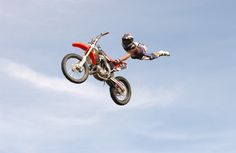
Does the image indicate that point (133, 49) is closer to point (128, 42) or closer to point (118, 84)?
point (128, 42)

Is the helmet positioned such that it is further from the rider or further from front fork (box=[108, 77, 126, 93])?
front fork (box=[108, 77, 126, 93])

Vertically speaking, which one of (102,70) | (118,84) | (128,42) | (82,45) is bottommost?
(102,70)

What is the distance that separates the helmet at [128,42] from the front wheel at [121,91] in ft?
7.51

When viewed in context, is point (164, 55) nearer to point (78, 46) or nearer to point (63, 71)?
point (78, 46)

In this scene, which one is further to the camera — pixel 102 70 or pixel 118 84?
pixel 118 84

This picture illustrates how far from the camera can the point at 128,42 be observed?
2534cm

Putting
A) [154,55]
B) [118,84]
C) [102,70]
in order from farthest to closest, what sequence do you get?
1. [118,84]
2. [154,55]
3. [102,70]

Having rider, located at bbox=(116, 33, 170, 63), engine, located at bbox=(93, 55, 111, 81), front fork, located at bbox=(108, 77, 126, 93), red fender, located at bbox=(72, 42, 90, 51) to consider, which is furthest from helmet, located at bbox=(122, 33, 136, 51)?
red fender, located at bbox=(72, 42, 90, 51)

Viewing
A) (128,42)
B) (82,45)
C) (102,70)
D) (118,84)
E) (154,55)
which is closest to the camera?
(82,45)

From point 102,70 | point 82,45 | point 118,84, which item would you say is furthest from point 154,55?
point 82,45

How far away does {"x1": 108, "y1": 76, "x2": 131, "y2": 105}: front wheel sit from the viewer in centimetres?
2642

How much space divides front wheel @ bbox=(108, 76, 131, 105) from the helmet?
2289 mm

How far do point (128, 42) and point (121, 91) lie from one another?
9.96 ft

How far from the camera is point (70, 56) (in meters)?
23.2
